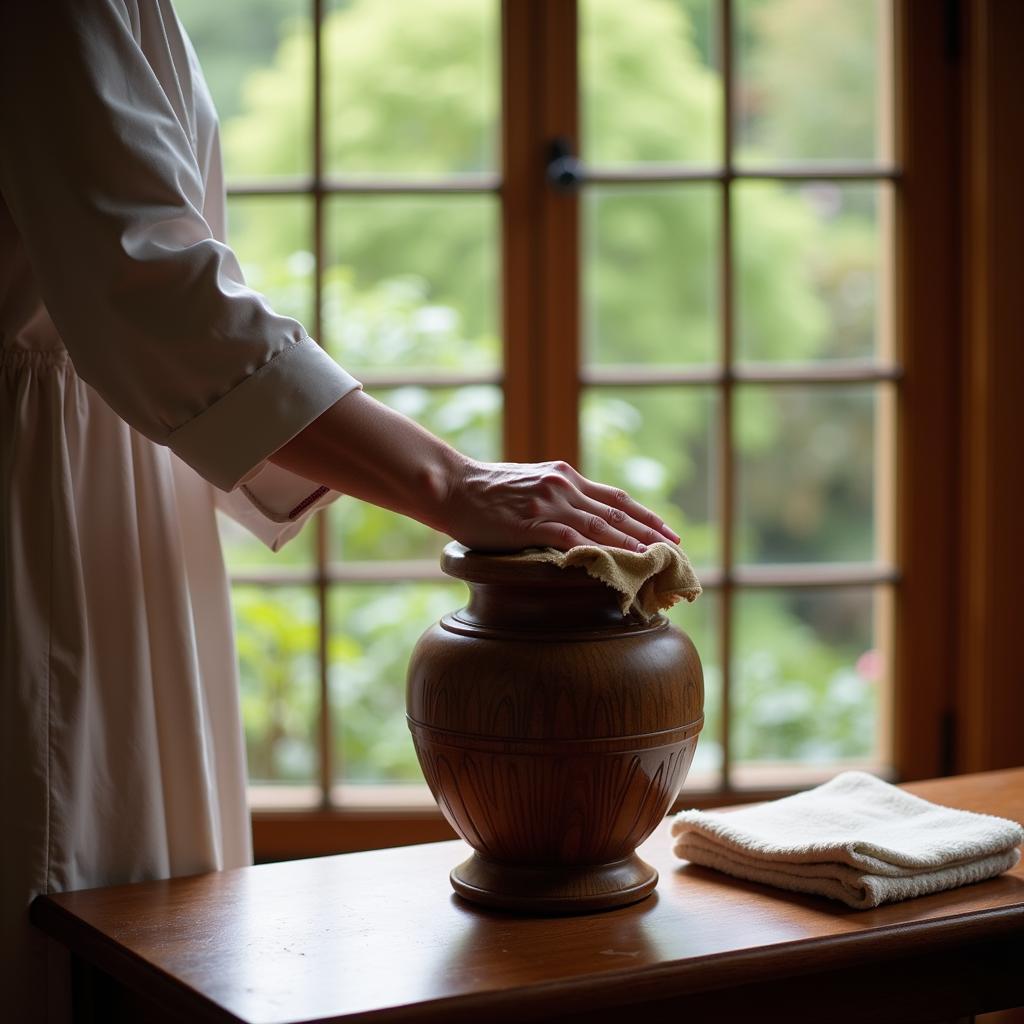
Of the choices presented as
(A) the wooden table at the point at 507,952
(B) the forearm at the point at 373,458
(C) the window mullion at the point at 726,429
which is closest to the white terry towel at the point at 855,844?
(A) the wooden table at the point at 507,952

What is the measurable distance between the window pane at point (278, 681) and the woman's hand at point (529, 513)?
1.44 m

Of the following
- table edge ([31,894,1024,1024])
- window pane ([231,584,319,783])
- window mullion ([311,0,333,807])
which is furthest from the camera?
window pane ([231,584,319,783])

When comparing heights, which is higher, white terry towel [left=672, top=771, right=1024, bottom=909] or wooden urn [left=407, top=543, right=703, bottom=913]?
wooden urn [left=407, top=543, right=703, bottom=913]

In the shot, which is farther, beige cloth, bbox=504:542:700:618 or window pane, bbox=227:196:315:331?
window pane, bbox=227:196:315:331

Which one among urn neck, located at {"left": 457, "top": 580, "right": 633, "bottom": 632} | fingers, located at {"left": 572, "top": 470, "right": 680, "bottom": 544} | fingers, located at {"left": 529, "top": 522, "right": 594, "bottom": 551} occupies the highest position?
fingers, located at {"left": 572, "top": 470, "right": 680, "bottom": 544}

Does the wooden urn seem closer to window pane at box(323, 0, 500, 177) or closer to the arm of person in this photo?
the arm of person

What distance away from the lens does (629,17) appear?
2428 mm

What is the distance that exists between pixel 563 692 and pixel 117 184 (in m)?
0.51

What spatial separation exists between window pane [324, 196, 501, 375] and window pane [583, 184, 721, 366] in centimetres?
19

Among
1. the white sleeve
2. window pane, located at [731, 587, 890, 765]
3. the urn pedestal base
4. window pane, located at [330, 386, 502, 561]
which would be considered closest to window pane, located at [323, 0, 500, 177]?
window pane, located at [330, 386, 502, 561]

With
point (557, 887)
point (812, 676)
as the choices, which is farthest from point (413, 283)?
point (557, 887)

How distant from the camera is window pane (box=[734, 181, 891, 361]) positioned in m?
2.54

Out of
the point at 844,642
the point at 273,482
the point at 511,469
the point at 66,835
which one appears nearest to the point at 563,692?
the point at 511,469

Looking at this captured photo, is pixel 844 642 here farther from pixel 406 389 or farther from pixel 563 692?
pixel 563 692
